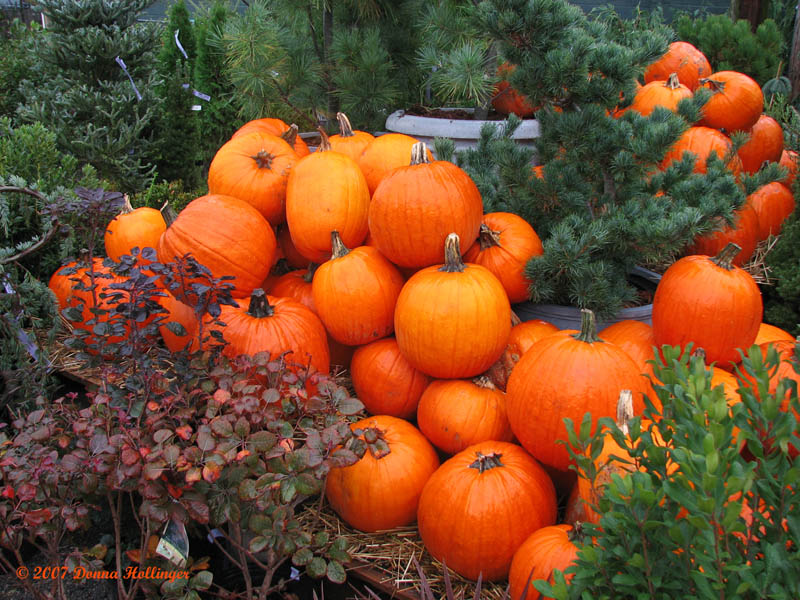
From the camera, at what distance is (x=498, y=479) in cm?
153

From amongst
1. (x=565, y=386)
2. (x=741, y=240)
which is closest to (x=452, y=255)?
(x=565, y=386)

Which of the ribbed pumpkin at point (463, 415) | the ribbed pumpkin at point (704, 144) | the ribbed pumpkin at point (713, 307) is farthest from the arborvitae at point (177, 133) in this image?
the ribbed pumpkin at point (713, 307)

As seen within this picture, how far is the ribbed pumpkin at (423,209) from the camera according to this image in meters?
1.85

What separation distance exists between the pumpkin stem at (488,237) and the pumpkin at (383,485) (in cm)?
72

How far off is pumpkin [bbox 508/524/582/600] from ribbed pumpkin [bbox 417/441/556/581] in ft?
0.24

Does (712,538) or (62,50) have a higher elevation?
(62,50)

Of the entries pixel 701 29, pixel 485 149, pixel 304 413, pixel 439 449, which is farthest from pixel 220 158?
pixel 701 29

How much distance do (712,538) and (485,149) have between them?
1.83m

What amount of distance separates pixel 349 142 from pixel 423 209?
75cm

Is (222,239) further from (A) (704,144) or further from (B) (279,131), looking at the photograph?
(A) (704,144)

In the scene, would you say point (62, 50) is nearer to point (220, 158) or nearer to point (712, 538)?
point (220, 158)

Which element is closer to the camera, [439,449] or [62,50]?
[439,449]

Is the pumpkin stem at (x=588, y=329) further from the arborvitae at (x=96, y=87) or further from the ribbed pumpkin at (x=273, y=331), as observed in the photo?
the arborvitae at (x=96, y=87)

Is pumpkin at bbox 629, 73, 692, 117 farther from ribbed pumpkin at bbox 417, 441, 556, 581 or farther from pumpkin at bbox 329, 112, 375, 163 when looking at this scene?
ribbed pumpkin at bbox 417, 441, 556, 581
